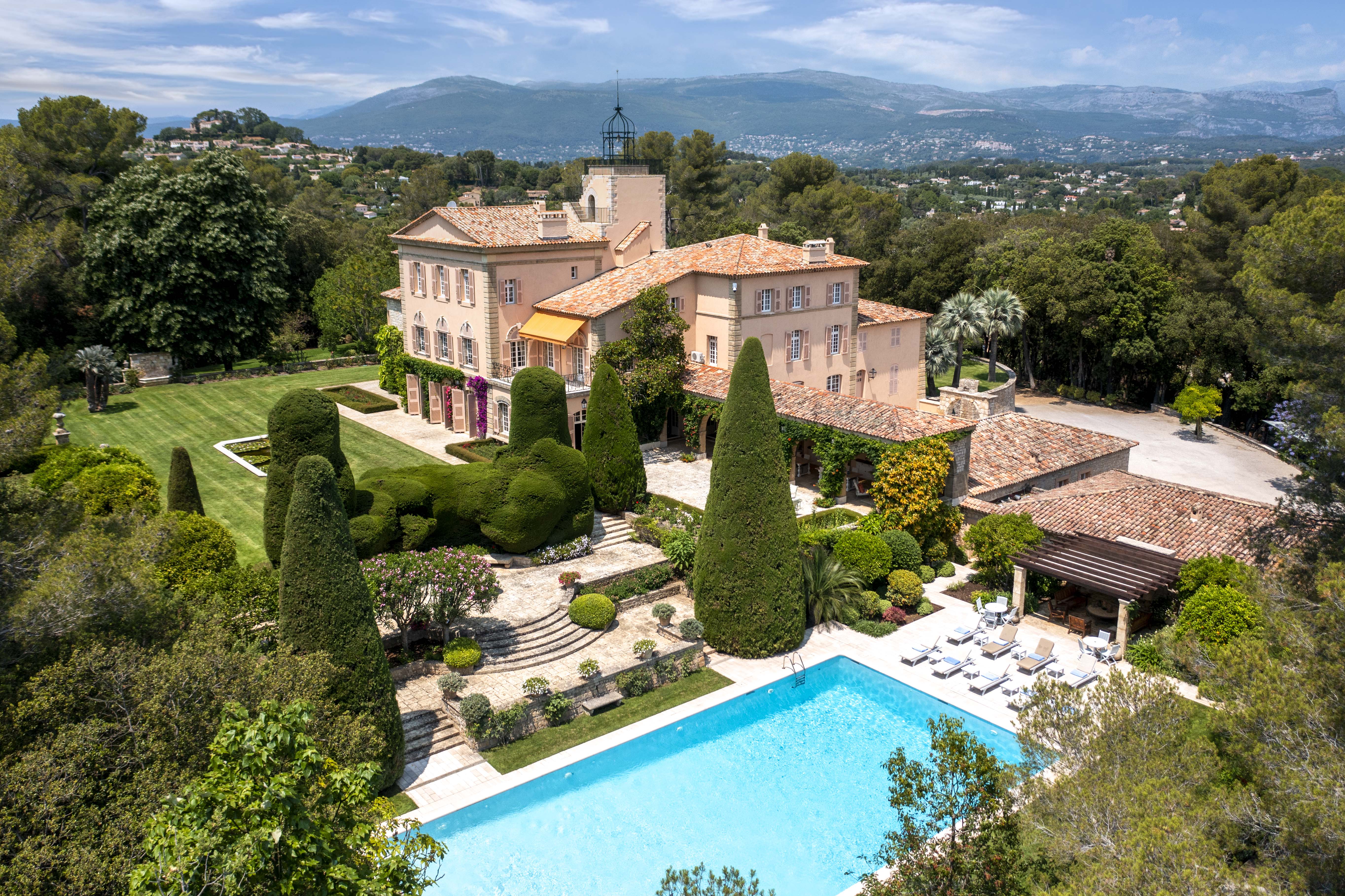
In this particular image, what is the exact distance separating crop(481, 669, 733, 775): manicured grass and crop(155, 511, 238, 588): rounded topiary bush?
899 centimetres

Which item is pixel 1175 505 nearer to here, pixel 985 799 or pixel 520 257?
pixel 985 799

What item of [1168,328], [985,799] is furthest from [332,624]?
[1168,328]

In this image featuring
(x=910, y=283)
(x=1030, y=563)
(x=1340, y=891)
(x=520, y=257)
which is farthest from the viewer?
(x=910, y=283)

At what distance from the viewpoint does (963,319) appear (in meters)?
57.3

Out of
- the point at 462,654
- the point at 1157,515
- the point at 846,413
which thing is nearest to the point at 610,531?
the point at 462,654

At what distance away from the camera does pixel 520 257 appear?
44406mm

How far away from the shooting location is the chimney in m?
45.6

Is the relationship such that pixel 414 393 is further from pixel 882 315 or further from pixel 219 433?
pixel 882 315

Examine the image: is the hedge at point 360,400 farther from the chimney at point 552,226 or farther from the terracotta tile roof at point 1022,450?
the terracotta tile roof at point 1022,450

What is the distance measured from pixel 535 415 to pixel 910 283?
1954 inches

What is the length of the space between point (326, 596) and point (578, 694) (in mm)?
7360

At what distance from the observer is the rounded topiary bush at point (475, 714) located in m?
21.6

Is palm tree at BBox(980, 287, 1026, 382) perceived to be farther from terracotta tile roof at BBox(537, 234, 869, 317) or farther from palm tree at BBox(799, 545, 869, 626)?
palm tree at BBox(799, 545, 869, 626)

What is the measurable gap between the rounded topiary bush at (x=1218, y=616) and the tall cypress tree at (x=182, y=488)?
28.4m
